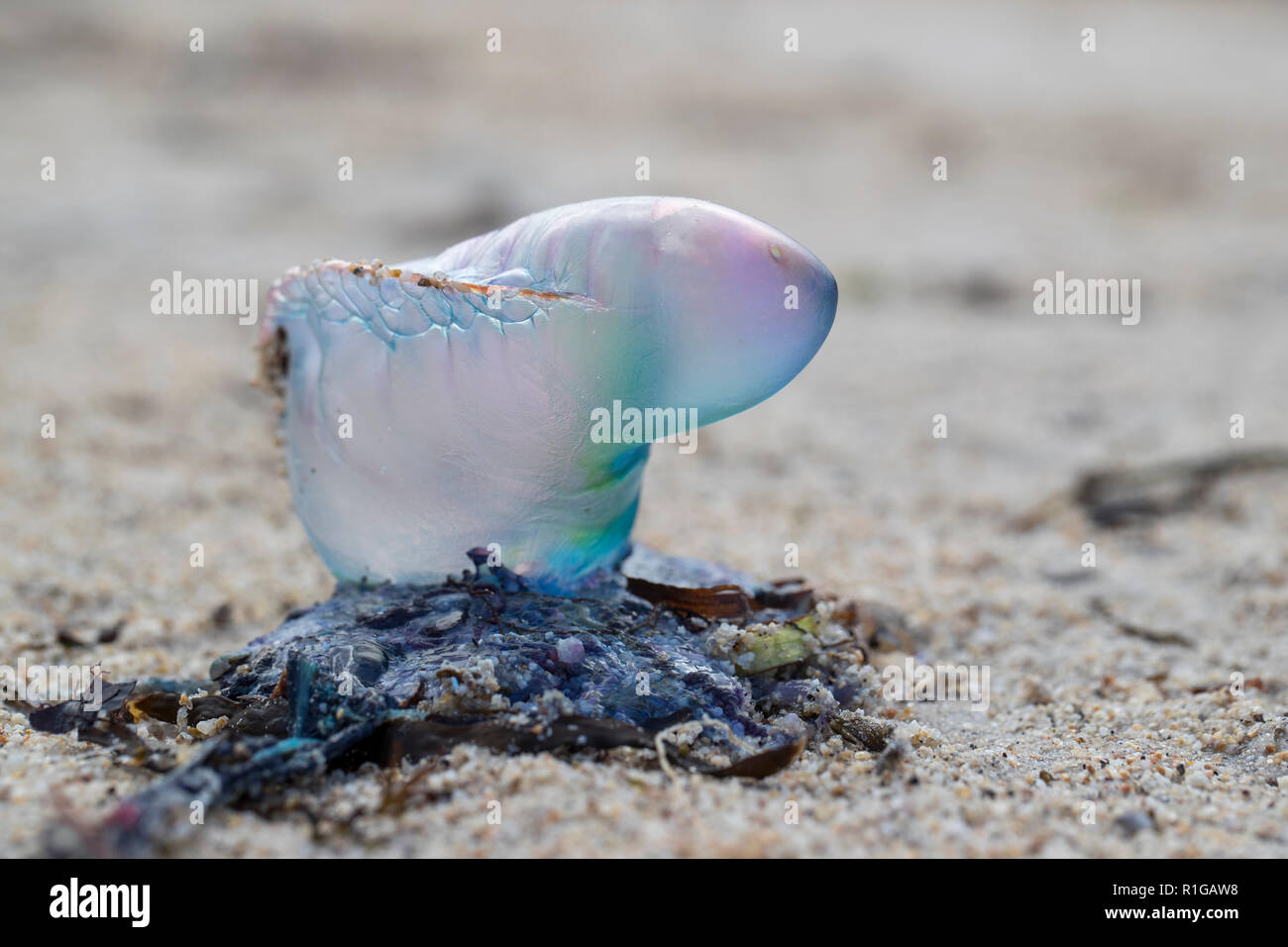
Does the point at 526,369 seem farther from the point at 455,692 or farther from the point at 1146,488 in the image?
the point at 1146,488

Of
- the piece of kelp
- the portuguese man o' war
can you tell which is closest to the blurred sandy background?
the piece of kelp

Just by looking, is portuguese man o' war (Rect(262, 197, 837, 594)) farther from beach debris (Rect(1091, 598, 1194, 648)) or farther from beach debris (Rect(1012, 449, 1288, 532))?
beach debris (Rect(1012, 449, 1288, 532))

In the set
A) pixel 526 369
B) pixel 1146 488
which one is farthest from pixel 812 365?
pixel 526 369

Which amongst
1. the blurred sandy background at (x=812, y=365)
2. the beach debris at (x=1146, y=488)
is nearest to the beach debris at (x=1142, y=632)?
the blurred sandy background at (x=812, y=365)
